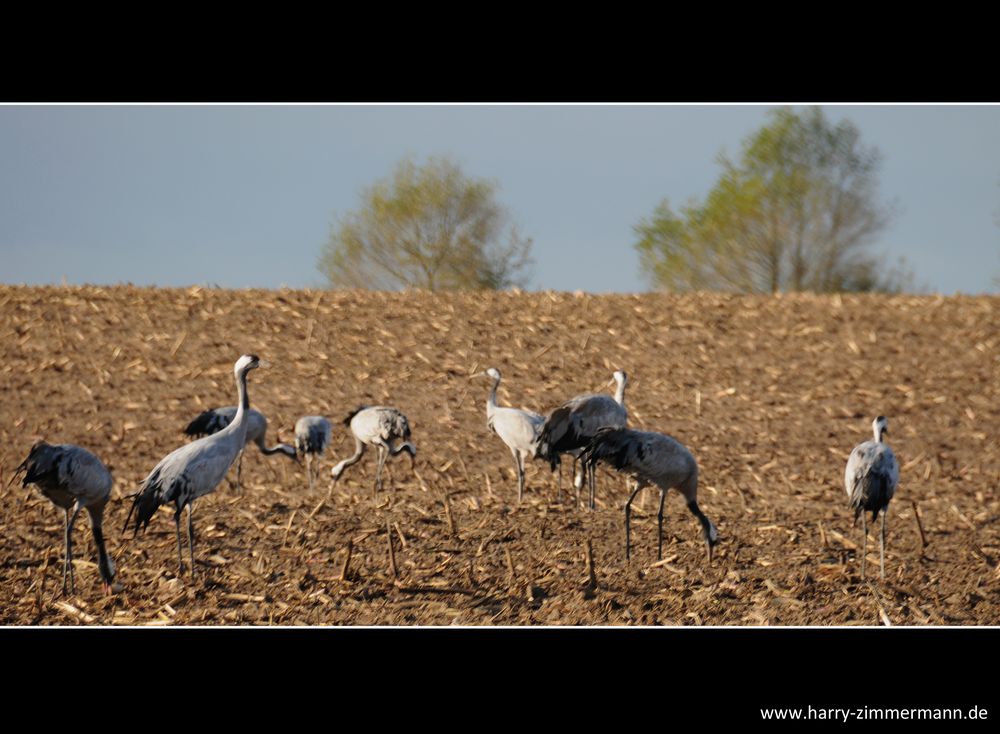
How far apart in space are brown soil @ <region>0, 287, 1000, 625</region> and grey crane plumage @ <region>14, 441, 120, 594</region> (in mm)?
266

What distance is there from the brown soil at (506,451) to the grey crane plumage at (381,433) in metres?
0.35

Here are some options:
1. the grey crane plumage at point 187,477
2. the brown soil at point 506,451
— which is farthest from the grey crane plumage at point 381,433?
the grey crane plumage at point 187,477

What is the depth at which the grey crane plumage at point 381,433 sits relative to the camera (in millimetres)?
15180

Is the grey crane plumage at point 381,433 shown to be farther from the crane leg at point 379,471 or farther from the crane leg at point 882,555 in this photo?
the crane leg at point 882,555

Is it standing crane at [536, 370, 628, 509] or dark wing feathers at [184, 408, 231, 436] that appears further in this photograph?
dark wing feathers at [184, 408, 231, 436]

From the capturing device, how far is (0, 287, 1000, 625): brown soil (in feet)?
31.5

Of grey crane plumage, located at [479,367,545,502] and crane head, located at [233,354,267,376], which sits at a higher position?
crane head, located at [233,354,267,376]

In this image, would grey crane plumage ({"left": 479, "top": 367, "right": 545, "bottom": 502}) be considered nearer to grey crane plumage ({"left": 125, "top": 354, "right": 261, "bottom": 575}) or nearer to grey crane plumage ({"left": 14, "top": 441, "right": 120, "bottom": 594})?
grey crane plumage ({"left": 125, "top": 354, "right": 261, "bottom": 575})

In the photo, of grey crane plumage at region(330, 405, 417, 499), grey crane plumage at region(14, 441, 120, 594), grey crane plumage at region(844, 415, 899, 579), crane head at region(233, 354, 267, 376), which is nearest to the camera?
grey crane plumage at region(14, 441, 120, 594)

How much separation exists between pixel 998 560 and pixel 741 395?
835 cm

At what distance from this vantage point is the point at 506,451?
55.1 ft

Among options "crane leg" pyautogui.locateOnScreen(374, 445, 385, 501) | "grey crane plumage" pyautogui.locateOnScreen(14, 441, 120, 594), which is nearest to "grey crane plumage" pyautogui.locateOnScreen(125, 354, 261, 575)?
"grey crane plumage" pyautogui.locateOnScreen(14, 441, 120, 594)

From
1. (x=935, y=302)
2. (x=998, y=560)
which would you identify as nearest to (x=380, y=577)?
(x=998, y=560)

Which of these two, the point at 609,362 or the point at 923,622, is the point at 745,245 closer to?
the point at 609,362
